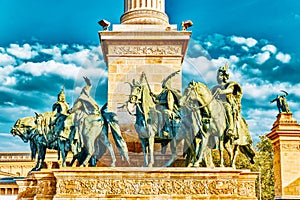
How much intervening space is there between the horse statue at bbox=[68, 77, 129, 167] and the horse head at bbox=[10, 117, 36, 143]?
337 cm

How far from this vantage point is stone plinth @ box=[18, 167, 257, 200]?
14.7 m

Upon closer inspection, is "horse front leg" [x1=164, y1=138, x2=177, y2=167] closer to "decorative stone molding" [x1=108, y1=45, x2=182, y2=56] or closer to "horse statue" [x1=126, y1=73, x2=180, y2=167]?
"horse statue" [x1=126, y1=73, x2=180, y2=167]

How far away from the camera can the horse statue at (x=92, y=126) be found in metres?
15.7

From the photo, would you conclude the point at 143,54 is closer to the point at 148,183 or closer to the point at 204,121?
the point at 204,121

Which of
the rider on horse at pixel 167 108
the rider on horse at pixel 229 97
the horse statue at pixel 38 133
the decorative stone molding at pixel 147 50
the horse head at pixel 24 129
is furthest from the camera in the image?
the decorative stone molding at pixel 147 50

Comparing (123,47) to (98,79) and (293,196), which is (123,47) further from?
(293,196)

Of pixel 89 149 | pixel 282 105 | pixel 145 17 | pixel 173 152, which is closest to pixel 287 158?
pixel 282 105

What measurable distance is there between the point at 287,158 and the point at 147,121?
55.6 feet

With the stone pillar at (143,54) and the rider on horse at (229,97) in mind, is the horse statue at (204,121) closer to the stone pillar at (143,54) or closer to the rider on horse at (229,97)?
the rider on horse at (229,97)

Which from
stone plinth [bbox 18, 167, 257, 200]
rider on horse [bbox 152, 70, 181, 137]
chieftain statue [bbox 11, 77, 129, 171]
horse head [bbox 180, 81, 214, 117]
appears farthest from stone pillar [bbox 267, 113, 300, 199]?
chieftain statue [bbox 11, 77, 129, 171]

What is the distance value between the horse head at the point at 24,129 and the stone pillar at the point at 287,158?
16.8 meters

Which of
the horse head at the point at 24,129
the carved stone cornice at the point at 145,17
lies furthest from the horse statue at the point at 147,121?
the horse head at the point at 24,129

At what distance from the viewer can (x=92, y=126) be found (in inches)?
619

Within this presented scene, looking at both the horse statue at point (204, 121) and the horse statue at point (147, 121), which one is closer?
the horse statue at point (147, 121)
